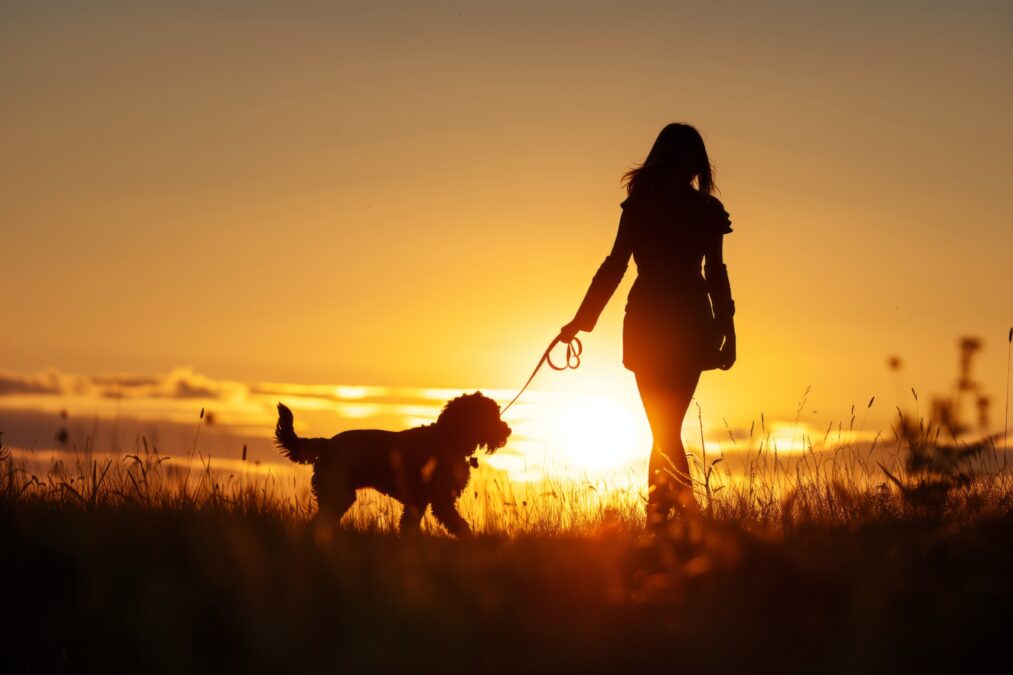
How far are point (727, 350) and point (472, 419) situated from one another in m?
2.50

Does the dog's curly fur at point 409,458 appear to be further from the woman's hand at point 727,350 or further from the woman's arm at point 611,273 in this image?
the woman's hand at point 727,350

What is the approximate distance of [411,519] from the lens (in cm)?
798

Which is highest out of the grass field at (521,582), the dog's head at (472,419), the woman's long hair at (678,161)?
the woman's long hair at (678,161)

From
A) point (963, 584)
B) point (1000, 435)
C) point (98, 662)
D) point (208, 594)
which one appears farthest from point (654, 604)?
point (1000, 435)

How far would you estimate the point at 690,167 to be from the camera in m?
7.29

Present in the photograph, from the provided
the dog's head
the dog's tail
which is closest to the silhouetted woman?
the dog's head

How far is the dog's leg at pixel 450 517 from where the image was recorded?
26.0 feet

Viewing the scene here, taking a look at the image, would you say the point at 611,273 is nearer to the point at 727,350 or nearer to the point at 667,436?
the point at 727,350

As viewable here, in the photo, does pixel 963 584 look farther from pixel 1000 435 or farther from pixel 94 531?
pixel 94 531

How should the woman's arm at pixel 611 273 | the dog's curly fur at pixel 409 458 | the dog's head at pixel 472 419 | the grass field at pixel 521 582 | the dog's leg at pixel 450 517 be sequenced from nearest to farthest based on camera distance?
the grass field at pixel 521 582, the woman's arm at pixel 611 273, the dog's leg at pixel 450 517, the dog's curly fur at pixel 409 458, the dog's head at pixel 472 419

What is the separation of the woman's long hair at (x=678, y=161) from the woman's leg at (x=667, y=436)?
128 cm

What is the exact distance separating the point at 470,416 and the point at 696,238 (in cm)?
270

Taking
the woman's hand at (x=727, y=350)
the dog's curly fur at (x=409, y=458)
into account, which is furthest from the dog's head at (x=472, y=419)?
the woman's hand at (x=727, y=350)

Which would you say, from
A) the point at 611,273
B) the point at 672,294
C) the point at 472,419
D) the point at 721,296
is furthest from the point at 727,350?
the point at 472,419
